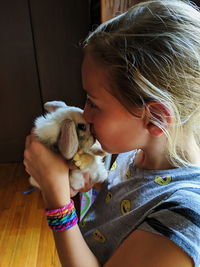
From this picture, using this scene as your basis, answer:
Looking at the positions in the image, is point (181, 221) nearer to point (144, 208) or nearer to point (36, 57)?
point (144, 208)

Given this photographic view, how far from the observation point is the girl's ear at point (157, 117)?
21.2 inches

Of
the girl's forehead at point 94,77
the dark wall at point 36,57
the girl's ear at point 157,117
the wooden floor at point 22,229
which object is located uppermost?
the girl's forehead at point 94,77

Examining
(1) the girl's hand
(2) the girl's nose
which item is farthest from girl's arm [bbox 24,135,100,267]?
(2) the girl's nose

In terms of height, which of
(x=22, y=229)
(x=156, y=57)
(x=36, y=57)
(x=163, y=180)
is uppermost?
(x=156, y=57)

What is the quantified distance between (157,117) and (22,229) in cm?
129

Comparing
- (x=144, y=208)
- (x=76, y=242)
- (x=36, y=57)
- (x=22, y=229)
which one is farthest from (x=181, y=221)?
(x=36, y=57)

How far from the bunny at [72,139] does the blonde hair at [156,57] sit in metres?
0.14

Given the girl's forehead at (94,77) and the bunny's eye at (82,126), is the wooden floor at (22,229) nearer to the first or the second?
the bunny's eye at (82,126)

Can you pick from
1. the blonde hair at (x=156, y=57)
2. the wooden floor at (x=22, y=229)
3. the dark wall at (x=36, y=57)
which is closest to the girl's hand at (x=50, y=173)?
the blonde hair at (x=156, y=57)

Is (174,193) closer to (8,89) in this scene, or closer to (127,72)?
(127,72)

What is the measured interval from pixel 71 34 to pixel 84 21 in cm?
11

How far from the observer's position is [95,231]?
68 centimetres

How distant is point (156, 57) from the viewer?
50 centimetres

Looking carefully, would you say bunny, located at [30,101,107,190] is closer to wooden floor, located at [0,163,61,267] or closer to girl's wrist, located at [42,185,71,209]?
girl's wrist, located at [42,185,71,209]
